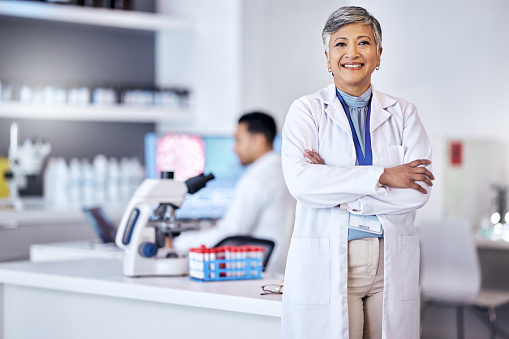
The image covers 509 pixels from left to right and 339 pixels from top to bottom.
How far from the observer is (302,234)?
77.8 inches

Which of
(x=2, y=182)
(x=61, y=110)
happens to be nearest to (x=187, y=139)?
(x=61, y=110)

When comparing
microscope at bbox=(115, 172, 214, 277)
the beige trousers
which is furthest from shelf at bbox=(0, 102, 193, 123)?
the beige trousers

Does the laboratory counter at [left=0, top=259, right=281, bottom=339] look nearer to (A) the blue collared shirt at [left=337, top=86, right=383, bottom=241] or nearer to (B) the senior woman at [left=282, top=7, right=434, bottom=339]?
(B) the senior woman at [left=282, top=7, right=434, bottom=339]

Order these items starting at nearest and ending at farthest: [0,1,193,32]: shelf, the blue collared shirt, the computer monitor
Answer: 1. the blue collared shirt
2. the computer monitor
3. [0,1,193,32]: shelf

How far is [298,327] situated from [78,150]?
3567 mm

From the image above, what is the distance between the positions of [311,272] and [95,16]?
135 inches

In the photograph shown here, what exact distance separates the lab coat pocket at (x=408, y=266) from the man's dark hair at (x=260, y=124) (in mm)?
1821

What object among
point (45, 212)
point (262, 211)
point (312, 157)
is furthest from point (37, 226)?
point (312, 157)

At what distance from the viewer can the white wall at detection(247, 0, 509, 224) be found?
2586 mm

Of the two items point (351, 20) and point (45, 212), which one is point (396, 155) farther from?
point (45, 212)

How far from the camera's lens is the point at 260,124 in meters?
3.76

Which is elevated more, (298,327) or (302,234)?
(302,234)

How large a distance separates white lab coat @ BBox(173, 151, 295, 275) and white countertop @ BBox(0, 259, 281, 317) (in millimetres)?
808

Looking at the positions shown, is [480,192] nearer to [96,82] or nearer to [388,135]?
[96,82]
